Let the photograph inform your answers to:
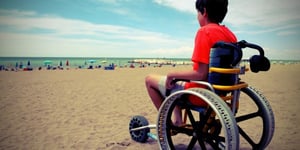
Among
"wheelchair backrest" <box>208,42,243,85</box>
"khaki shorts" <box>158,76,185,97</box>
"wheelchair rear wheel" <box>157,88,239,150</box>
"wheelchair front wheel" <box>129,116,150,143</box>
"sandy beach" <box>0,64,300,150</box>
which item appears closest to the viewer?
"wheelchair rear wheel" <box>157,88,239,150</box>

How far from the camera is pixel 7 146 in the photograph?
12.0 ft

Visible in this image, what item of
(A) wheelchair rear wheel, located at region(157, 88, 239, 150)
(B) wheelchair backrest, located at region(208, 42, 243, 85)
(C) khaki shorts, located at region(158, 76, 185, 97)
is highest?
(B) wheelchair backrest, located at region(208, 42, 243, 85)

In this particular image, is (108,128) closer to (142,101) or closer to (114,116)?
(114,116)

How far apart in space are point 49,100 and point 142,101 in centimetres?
305

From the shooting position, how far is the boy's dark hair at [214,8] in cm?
234

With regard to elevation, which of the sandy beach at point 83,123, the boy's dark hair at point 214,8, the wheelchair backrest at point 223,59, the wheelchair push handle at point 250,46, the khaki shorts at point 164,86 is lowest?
the sandy beach at point 83,123

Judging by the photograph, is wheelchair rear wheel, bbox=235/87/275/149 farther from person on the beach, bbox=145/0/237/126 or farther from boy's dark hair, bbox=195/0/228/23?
boy's dark hair, bbox=195/0/228/23

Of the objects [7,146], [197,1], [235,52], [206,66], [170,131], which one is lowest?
[7,146]

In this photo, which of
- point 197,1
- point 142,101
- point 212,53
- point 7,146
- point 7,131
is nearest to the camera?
point 212,53

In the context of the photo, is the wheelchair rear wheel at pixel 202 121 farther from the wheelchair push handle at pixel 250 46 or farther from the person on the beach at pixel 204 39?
the wheelchair push handle at pixel 250 46

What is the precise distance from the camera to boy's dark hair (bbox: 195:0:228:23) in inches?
92.2

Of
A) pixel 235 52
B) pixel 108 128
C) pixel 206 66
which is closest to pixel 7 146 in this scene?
pixel 108 128

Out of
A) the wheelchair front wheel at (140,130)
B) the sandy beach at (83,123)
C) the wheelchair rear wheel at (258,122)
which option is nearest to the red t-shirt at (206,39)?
the wheelchair rear wheel at (258,122)

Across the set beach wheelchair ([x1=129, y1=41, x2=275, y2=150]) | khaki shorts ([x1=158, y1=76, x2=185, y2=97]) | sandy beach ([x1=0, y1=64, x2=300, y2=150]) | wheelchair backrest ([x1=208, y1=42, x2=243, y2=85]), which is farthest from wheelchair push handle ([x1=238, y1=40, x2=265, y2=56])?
sandy beach ([x1=0, y1=64, x2=300, y2=150])
